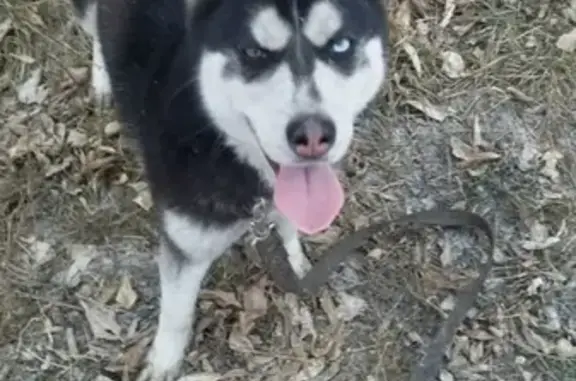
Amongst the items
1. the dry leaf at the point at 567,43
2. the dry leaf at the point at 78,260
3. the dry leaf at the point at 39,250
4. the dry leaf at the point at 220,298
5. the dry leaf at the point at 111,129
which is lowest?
the dry leaf at the point at 220,298

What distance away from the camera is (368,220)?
2773mm

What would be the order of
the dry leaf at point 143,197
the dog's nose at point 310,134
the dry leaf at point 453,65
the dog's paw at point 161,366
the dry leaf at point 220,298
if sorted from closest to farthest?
the dog's nose at point 310,134 → the dog's paw at point 161,366 → the dry leaf at point 220,298 → the dry leaf at point 143,197 → the dry leaf at point 453,65

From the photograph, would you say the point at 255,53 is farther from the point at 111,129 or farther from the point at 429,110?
the point at 429,110

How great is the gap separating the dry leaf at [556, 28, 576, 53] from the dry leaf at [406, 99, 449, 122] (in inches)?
16.2

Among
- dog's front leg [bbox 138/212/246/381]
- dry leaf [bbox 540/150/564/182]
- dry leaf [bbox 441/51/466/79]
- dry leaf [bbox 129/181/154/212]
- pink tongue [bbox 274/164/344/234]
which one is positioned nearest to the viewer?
pink tongue [bbox 274/164/344/234]

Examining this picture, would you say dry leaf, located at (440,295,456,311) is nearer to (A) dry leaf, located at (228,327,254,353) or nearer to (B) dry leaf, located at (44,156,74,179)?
(A) dry leaf, located at (228,327,254,353)

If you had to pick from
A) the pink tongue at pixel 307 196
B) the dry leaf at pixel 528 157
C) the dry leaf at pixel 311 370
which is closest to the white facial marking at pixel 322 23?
the pink tongue at pixel 307 196

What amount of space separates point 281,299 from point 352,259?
0.22 metres

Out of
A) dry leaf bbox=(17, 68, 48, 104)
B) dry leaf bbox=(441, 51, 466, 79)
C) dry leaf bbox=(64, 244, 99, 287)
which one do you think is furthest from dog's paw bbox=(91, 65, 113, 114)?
dry leaf bbox=(441, 51, 466, 79)

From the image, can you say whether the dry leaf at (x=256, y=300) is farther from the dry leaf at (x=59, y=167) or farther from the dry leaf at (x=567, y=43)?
the dry leaf at (x=567, y=43)

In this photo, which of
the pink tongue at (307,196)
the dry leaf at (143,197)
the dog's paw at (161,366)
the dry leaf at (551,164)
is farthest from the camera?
the dry leaf at (551,164)

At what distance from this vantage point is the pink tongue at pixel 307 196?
2.00 m

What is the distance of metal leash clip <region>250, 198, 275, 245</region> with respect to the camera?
2.13m

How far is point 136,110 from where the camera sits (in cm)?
214
